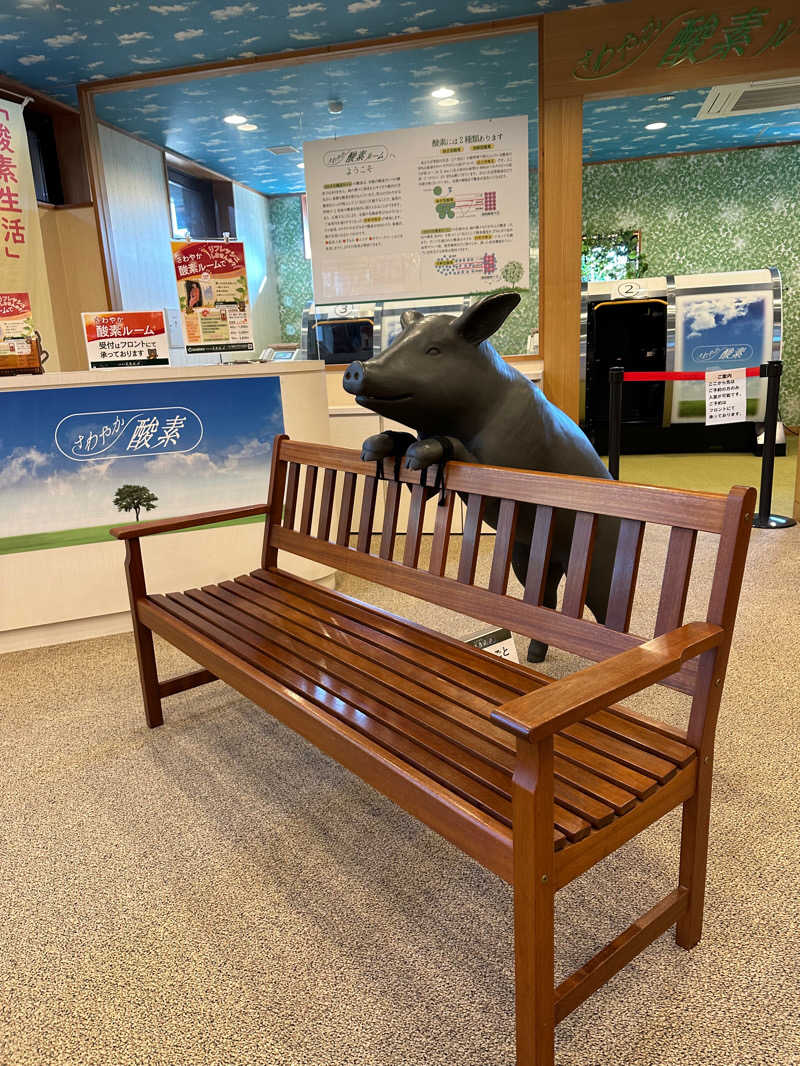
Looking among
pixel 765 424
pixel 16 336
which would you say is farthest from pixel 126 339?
pixel 765 424

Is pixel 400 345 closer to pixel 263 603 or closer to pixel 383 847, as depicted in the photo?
pixel 263 603

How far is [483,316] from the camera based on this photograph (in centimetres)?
186

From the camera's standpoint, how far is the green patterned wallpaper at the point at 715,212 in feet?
24.6

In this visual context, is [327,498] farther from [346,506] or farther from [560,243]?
[560,243]

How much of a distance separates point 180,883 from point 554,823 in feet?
3.48

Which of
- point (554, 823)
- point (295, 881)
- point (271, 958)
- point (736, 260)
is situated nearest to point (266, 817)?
point (295, 881)

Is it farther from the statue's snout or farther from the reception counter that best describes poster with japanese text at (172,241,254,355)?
the statue's snout

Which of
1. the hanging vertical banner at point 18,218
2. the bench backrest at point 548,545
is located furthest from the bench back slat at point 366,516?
the hanging vertical banner at point 18,218

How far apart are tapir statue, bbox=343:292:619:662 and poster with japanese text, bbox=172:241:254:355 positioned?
53.3 inches

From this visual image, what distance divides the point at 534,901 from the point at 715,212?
842 centimetres

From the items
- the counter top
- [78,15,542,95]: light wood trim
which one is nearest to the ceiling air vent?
[78,15,542,95]: light wood trim

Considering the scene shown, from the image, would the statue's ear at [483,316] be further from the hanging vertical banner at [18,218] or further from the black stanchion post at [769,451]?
the hanging vertical banner at [18,218]

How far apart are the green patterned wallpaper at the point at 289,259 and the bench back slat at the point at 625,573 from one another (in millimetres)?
3778

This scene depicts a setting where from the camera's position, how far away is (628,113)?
6.06 m
